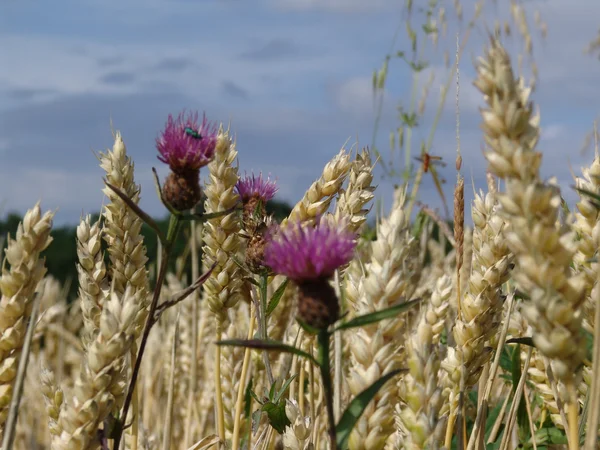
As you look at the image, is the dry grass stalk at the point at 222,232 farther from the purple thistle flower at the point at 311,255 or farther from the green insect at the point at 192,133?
the purple thistle flower at the point at 311,255

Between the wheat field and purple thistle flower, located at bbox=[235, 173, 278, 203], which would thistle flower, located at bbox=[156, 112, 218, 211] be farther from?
purple thistle flower, located at bbox=[235, 173, 278, 203]

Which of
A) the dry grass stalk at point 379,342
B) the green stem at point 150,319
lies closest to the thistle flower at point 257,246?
the green stem at point 150,319

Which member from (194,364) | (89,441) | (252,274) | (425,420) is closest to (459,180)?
(252,274)

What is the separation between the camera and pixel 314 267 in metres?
1.12

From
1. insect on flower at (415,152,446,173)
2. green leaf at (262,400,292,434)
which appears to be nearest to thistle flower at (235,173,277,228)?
green leaf at (262,400,292,434)

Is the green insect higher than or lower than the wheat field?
higher

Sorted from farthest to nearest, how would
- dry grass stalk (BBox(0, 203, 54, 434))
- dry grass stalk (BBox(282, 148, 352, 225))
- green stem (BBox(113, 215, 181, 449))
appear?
dry grass stalk (BBox(282, 148, 352, 225)), dry grass stalk (BBox(0, 203, 54, 434)), green stem (BBox(113, 215, 181, 449))

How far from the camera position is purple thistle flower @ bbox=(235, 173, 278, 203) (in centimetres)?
Result: 202

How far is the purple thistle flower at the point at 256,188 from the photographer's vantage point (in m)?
2.02

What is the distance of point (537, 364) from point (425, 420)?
1.01m

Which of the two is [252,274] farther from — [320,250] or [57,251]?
[57,251]

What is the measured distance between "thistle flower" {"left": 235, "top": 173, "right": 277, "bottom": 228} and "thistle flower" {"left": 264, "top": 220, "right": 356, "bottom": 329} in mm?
798

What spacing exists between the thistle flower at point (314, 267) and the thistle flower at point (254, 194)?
2.62 ft

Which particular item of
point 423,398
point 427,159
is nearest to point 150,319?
point 423,398
